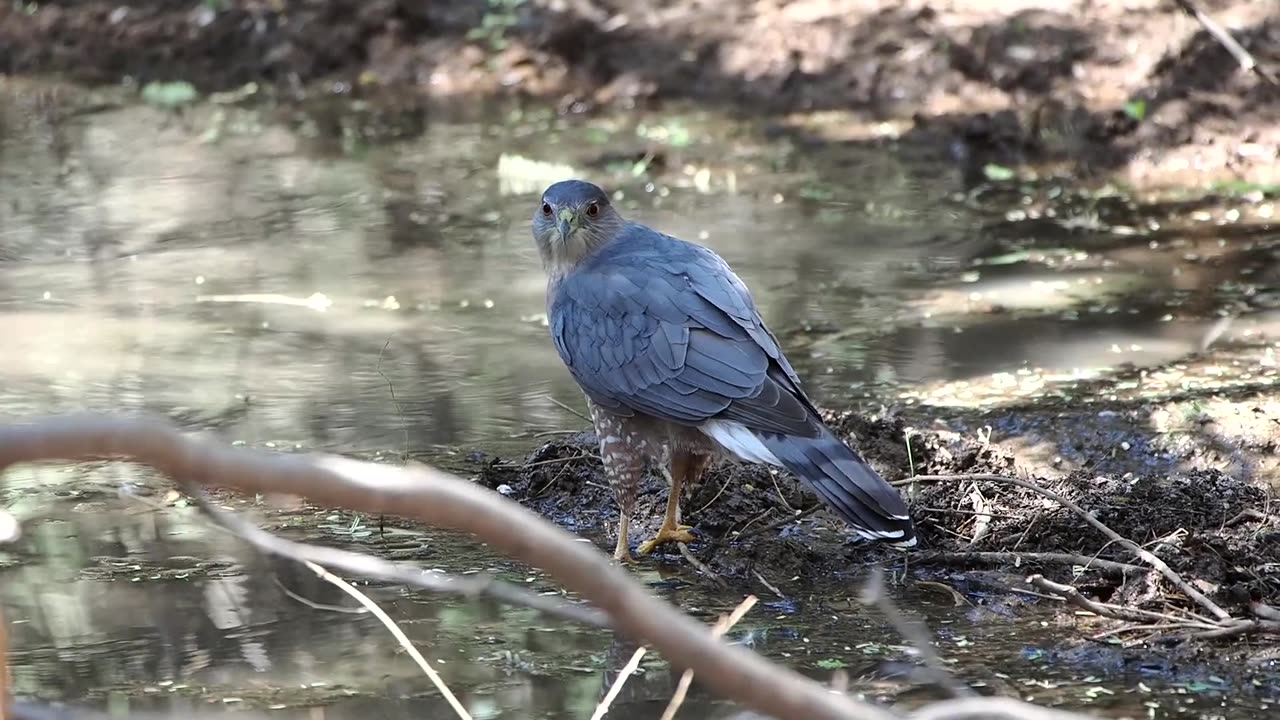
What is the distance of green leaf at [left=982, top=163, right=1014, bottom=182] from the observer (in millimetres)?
9766

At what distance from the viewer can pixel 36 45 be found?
47.0 feet

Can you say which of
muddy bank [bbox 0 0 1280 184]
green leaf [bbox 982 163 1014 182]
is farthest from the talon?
muddy bank [bbox 0 0 1280 184]

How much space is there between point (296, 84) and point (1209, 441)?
998 cm

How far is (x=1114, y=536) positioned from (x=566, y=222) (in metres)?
1.88

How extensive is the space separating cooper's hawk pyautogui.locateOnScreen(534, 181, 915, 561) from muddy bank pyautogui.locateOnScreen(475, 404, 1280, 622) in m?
0.20

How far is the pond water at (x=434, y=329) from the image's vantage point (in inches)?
153

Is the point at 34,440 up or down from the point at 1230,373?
up

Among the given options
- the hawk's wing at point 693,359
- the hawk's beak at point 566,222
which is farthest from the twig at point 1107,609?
the hawk's beak at point 566,222

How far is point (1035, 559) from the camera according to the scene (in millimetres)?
4289

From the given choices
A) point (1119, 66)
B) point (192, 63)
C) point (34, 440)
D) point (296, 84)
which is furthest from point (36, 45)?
point (34, 440)

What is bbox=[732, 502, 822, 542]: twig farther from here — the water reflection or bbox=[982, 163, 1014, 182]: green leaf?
bbox=[982, 163, 1014, 182]: green leaf

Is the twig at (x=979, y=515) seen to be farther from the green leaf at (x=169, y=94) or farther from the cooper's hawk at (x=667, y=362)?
the green leaf at (x=169, y=94)

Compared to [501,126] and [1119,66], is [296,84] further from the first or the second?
[1119,66]

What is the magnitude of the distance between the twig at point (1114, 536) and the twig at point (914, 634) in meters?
0.38
